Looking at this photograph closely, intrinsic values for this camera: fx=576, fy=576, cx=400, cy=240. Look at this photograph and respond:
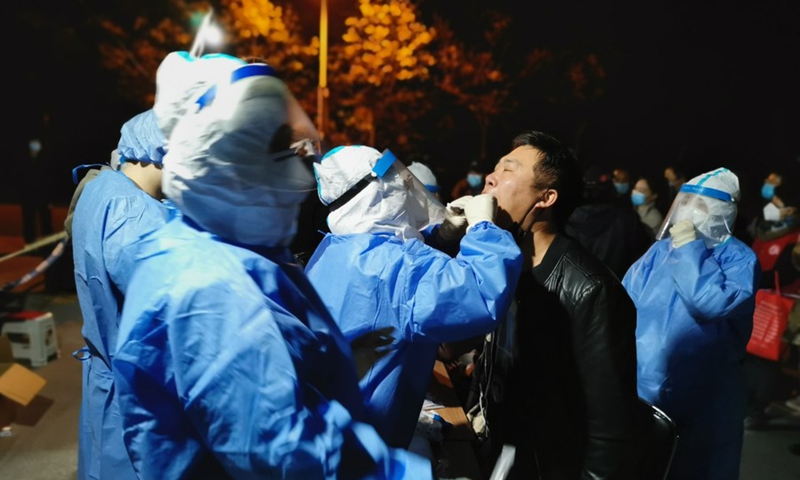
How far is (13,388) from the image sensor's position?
14.6 ft

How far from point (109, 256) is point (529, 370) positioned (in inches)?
64.3

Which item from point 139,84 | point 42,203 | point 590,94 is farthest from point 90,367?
point 590,94

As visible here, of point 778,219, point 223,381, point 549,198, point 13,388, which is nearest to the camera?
point 223,381

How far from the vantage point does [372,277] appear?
75.8 inches

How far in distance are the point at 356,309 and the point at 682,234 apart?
2.40m

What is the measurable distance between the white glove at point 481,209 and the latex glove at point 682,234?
184 centimetres

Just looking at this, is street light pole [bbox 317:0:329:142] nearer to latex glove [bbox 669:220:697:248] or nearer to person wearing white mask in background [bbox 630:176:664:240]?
person wearing white mask in background [bbox 630:176:664:240]

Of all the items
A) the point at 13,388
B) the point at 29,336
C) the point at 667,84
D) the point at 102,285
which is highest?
the point at 667,84

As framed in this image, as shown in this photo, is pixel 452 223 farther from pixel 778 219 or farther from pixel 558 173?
pixel 778 219

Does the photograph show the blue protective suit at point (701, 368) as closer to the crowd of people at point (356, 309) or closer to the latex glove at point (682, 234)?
the crowd of people at point (356, 309)

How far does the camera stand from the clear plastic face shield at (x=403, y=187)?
225cm

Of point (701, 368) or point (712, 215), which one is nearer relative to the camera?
point (701, 368)

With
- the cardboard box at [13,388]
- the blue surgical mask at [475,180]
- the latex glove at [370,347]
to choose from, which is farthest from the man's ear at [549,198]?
the blue surgical mask at [475,180]

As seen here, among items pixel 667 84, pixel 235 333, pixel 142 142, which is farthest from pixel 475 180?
pixel 667 84
